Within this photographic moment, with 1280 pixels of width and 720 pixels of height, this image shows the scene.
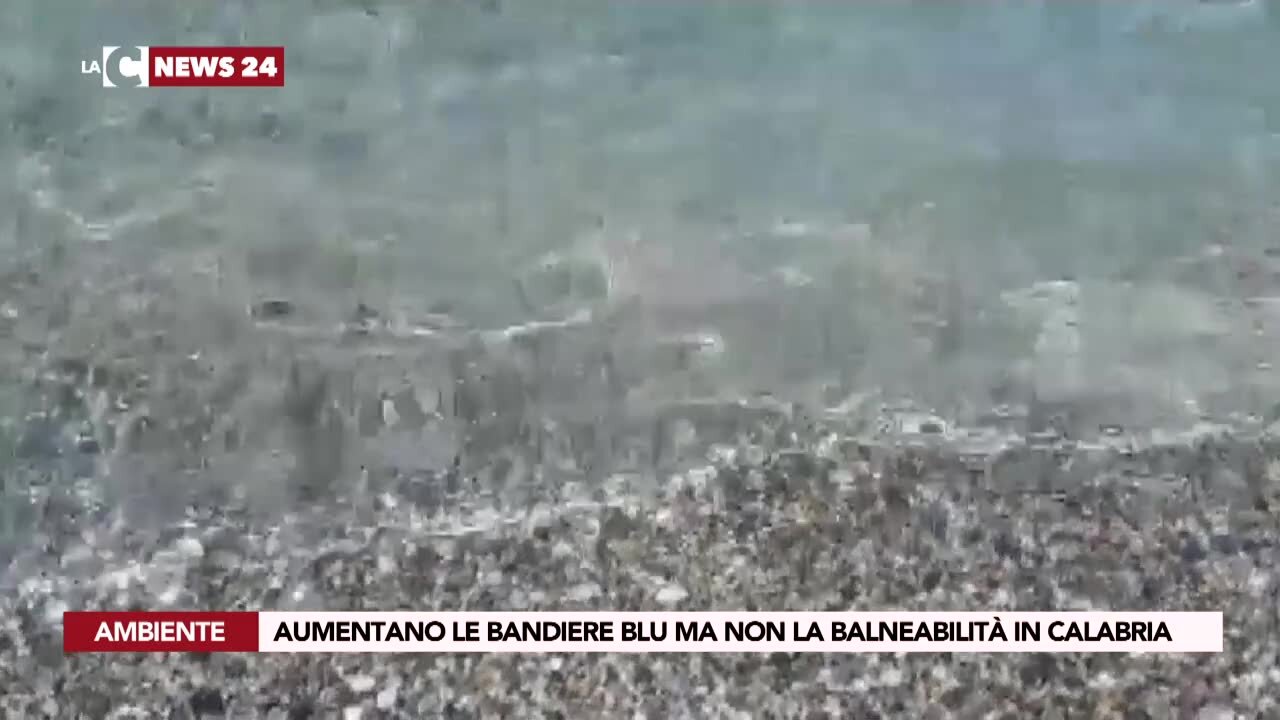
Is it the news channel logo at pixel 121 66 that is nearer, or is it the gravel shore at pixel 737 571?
A: the gravel shore at pixel 737 571

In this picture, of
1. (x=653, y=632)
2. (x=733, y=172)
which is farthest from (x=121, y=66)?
(x=653, y=632)

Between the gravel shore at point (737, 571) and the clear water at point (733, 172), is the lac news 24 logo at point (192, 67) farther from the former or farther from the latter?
the gravel shore at point (737, 571)

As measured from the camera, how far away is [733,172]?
2246 mm

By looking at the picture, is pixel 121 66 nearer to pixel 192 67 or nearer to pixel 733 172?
pixel 192 67

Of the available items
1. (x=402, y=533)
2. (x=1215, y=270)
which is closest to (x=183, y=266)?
(x=402, y=533)

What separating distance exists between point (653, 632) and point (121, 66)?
1.72 m

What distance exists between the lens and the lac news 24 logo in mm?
2221

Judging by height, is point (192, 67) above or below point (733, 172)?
above

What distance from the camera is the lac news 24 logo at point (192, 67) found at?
222 cm

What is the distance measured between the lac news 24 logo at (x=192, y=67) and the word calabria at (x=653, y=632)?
1170 millimetres

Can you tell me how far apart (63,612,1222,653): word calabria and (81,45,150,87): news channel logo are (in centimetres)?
117
